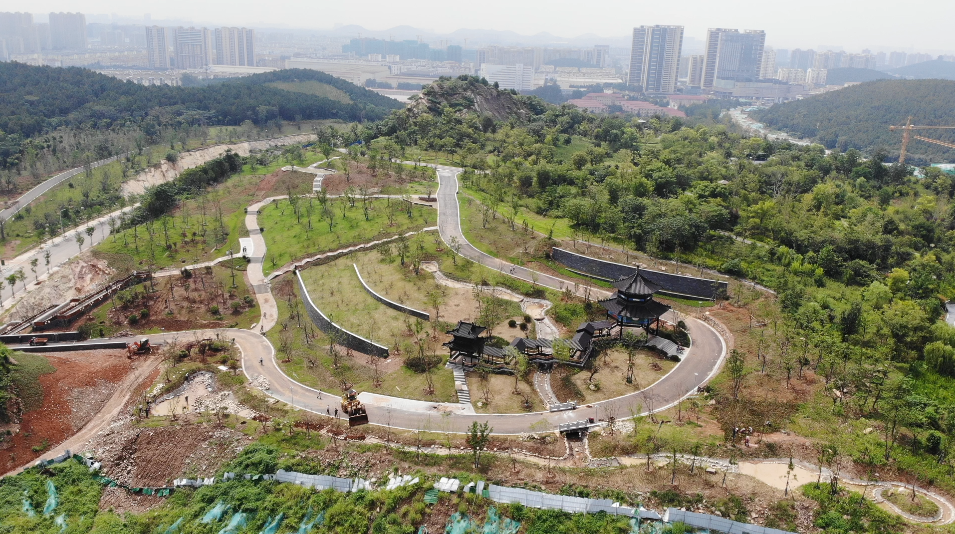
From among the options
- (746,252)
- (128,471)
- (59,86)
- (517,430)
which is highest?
(59,86)

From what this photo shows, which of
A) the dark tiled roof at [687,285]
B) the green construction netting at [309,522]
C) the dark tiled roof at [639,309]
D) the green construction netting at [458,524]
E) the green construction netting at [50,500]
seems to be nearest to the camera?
the green construction netting at [458,524]

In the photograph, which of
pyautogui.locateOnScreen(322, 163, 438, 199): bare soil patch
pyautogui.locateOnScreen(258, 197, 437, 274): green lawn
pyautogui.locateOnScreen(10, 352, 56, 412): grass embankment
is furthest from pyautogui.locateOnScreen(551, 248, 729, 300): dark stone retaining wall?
pyautogui.locateOnScreen(10, 352, 56, 412): grass embankment

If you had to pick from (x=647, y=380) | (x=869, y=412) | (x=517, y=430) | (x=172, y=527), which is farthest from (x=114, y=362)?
(x=869, y=412)

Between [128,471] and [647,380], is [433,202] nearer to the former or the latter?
[647,380]

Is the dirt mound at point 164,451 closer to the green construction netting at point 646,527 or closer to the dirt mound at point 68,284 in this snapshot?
the green construction netting at point 646,527

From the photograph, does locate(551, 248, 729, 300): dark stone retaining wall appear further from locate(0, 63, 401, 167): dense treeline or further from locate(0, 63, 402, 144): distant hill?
locate(0, 63, 402, 144): distant hill

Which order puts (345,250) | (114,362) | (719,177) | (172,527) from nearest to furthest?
(172,527) → (114,362) → (345,250) → (719,177)

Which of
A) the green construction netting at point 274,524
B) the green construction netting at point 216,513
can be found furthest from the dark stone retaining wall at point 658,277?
the green construction netting at point 216,513
